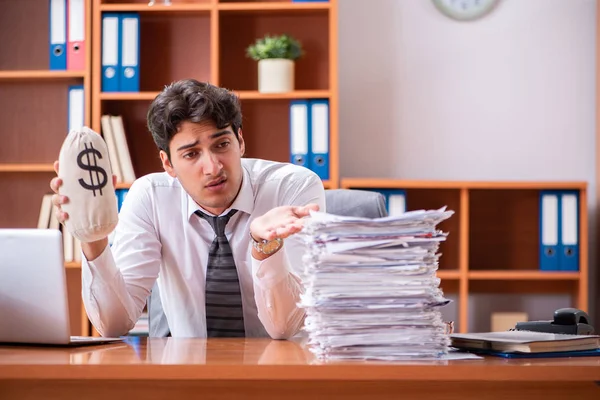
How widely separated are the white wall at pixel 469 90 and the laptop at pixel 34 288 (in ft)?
7.69

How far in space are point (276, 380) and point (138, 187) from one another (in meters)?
1.06

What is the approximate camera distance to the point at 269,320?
160cm

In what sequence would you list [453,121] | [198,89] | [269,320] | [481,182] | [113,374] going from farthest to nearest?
[453,121] → [481,182] → [198,89] → [269,320] → [113,374]

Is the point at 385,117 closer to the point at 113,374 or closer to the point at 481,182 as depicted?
the point at 481,182

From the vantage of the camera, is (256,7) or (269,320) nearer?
(269,320)

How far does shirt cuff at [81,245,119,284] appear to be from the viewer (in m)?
1.58

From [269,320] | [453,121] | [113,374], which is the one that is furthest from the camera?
[453,121]

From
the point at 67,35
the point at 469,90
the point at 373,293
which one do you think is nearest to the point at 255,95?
the point at 67,35

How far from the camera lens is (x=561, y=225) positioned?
→ 325 centimetres

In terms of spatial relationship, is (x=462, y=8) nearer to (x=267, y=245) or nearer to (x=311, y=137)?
(x=311, y=137)

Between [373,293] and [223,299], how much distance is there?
0.81 metres

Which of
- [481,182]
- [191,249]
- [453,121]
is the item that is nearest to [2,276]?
[191,249]

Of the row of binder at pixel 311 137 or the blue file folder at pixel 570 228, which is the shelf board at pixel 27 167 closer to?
the row of binder at pixel 311 137

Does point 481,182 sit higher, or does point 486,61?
point 486,61
